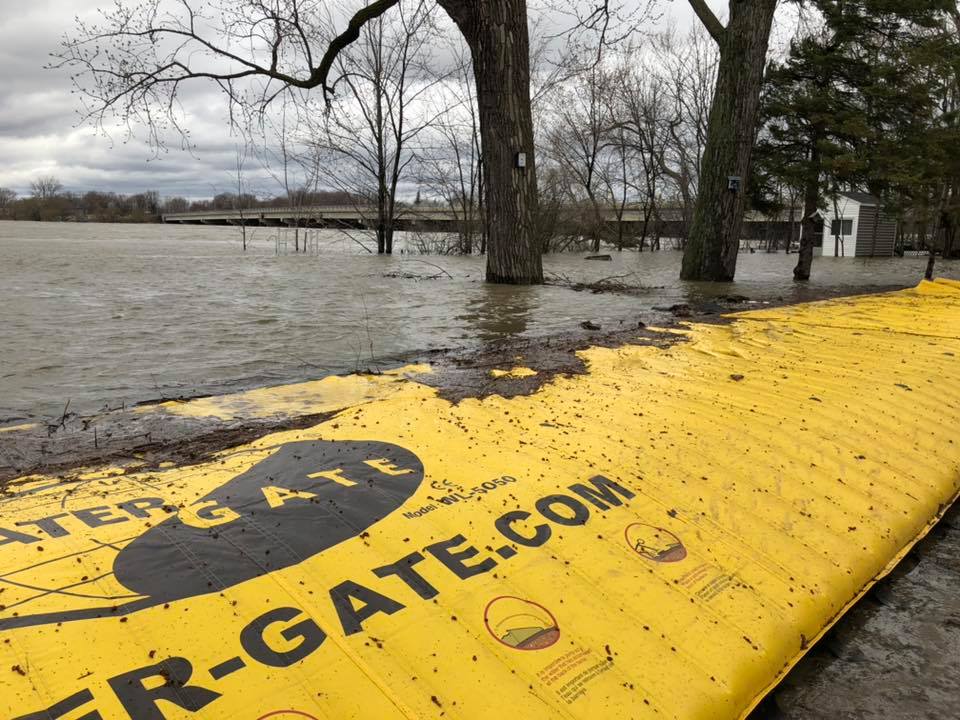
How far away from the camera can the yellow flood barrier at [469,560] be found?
1.64 metres

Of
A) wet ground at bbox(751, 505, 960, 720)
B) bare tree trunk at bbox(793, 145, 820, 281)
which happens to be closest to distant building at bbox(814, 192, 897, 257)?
bare tree trunk at bbox(793, 145, 820, 281)

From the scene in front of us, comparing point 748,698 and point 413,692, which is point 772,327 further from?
point 413,692

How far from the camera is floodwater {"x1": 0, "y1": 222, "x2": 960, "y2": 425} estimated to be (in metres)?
4.76

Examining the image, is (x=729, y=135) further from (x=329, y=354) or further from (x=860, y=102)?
(x=329, y=354)

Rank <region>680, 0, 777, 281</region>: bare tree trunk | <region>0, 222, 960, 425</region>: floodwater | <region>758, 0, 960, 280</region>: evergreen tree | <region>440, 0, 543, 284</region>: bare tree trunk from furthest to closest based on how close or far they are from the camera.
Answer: <region>758, 0, 960, 280</region>: evergreen tree → <region>680, 0, 777, 281</region>: bare tree trunk → <region>440, 0, 543, 284</region>: bare tree trunk → <region>0, 222, 960, 425</region>: floodwater

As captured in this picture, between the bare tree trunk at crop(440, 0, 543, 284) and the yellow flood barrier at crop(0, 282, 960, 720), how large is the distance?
7.99 meters

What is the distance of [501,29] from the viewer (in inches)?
408

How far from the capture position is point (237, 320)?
7445 mm

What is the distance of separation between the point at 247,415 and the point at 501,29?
877 centimetres

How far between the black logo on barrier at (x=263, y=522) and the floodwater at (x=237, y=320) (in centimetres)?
210

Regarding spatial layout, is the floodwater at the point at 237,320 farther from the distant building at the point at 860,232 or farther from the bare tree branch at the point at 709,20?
the distant building at the point at 860,232

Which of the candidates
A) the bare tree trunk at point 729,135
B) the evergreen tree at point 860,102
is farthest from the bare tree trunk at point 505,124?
the evergreen tree at point 860,102

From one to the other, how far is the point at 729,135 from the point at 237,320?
9.03 meters

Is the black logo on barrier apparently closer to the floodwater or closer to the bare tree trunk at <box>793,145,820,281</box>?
the floodwater
